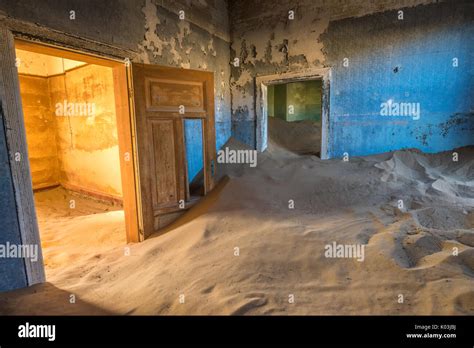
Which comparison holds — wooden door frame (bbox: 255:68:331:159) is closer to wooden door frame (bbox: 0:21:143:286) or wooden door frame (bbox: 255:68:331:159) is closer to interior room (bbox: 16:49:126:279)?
interior room (bbox: 16:49:126:279)

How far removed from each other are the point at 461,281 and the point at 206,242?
261 centimetres

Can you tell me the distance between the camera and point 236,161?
19.6 feet

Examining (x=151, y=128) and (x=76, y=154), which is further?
(x=76, y=154)

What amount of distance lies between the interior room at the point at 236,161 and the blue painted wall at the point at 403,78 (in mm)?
30

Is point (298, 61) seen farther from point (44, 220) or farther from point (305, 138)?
point (44, 220)

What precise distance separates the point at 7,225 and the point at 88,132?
15.2 feet

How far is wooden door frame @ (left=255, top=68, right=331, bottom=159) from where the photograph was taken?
582 cm

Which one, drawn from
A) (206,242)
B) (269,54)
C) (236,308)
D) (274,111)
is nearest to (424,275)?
(236,308)

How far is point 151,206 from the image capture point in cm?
411

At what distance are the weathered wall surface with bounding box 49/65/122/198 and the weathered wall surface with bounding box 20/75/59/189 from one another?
21 centimetres

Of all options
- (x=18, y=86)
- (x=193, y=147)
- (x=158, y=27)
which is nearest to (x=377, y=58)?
(x=193, y=147)
